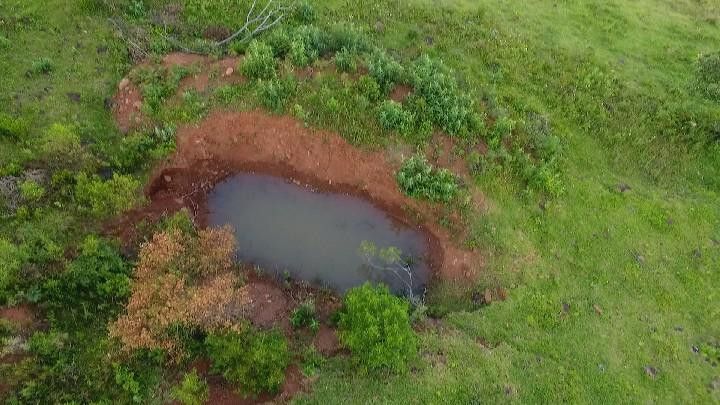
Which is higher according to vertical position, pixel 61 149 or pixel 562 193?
pixel 562 193

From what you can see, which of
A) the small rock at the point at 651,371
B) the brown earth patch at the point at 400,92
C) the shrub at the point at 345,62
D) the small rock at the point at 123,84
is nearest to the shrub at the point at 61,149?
the small rock at the point at 123,84

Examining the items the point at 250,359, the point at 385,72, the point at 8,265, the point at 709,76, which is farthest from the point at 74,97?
the point at 709,76

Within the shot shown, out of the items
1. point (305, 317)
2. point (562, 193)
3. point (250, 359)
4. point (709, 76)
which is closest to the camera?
point (250, 359)

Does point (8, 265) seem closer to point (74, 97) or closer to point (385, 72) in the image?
point (74, 97)

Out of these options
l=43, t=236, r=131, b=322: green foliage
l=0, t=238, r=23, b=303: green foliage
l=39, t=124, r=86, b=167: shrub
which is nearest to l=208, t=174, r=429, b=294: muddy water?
l=43, t=236, r=131, b=322: green foliage

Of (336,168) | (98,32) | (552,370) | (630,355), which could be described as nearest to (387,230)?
(336,168)

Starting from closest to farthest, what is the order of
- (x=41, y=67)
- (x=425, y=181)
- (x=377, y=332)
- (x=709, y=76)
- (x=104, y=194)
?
(x=377, y=332), (x=104, y=194), (x=425, y=181), (x=41, y=67), (x=709, y=76)
